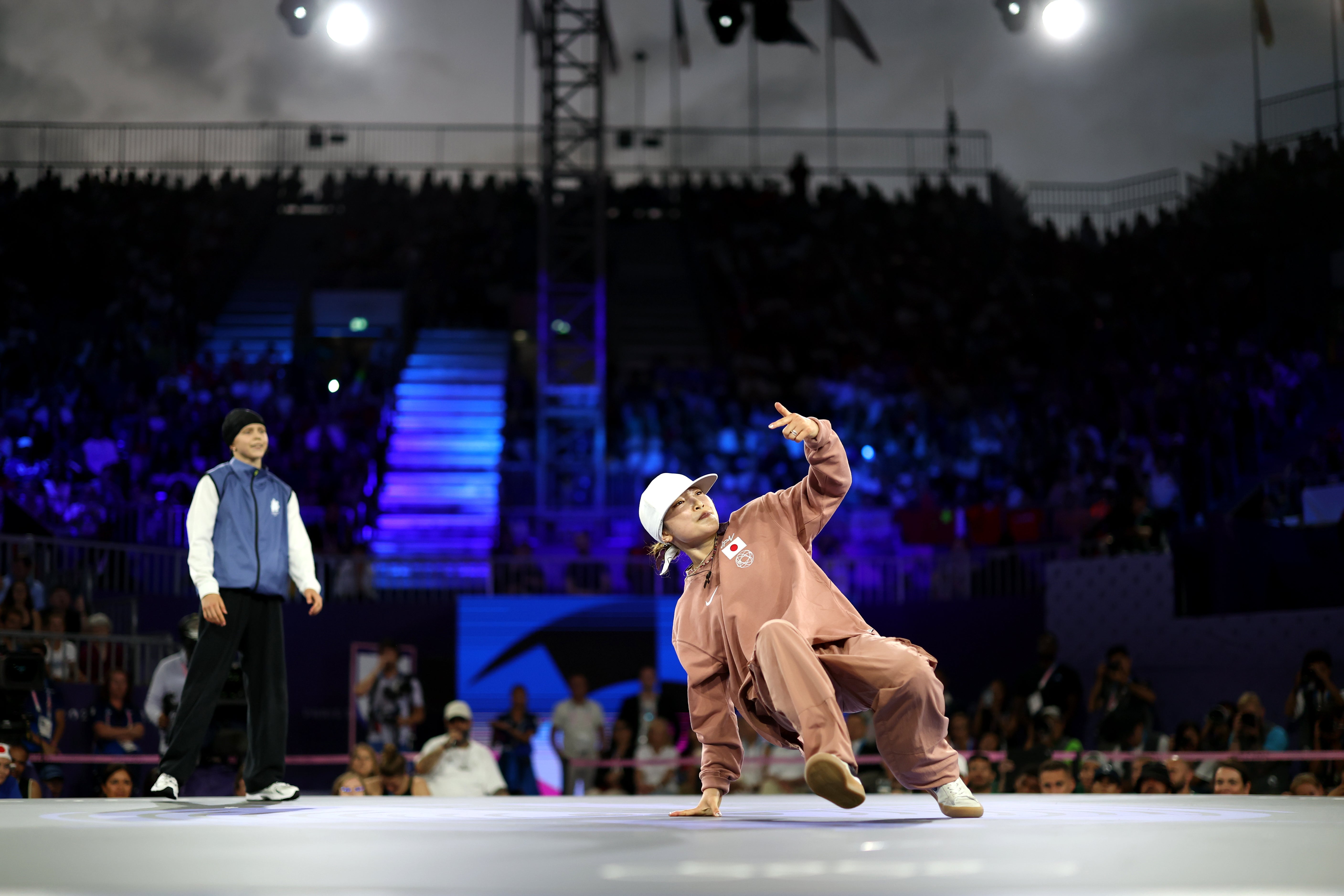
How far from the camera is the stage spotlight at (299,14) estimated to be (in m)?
10.8

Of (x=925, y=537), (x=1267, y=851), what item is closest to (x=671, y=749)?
(x=925, y=537)

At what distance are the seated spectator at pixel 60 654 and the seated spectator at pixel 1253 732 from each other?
304 inches

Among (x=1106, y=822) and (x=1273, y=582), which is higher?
(x=1273, y=582)

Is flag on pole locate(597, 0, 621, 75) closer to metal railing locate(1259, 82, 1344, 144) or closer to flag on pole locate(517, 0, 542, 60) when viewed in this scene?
flag on pole locate(517, 0, 542, 60)

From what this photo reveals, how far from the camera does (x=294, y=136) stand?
21438mm

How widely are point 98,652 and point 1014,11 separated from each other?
8.79 m

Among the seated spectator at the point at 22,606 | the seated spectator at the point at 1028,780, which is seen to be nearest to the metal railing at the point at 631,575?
the seated spectator at the point at 22,606

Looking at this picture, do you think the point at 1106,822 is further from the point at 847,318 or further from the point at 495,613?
the point at 847,318

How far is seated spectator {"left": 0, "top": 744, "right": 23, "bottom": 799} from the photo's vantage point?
676 cm

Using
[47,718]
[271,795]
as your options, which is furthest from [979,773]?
[47,718]

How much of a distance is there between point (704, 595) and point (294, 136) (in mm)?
19036

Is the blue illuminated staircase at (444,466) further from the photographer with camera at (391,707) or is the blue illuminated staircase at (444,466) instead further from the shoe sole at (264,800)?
the shoe sole at (264,800)

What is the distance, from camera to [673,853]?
9.42 ft

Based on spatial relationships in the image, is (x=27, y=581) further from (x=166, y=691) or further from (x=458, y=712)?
(x=458, y=712)
